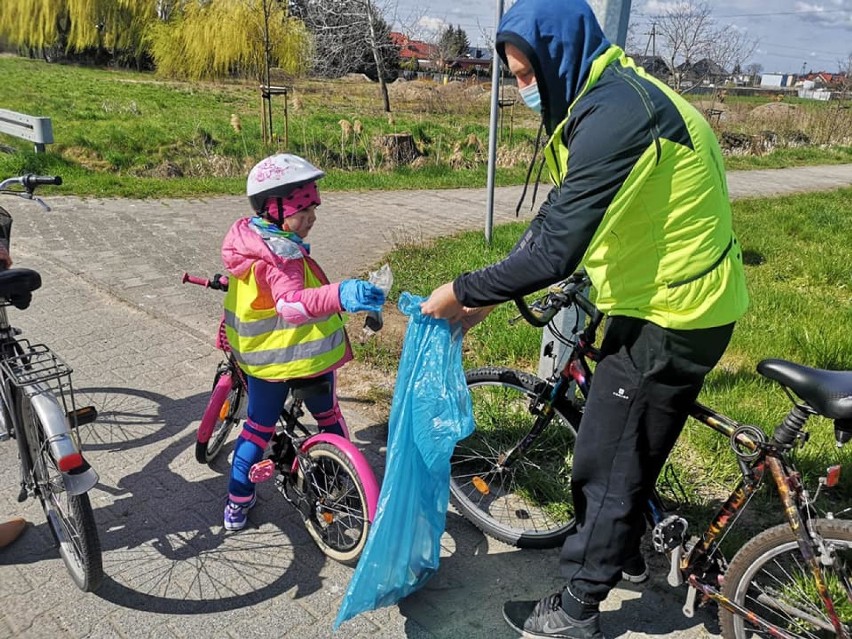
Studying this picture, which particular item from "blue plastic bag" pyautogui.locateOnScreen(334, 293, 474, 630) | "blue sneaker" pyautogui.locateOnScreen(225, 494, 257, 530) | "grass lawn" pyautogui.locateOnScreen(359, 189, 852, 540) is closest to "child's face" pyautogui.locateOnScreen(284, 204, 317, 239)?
"blue plastic bag" pyautogui.locateOnScreen(334, 293, 474, 630)

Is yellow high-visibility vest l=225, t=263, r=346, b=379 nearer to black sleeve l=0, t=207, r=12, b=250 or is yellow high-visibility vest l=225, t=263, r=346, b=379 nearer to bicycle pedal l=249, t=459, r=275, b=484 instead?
bicycle pedal l=249, t=459, r=275, b=484

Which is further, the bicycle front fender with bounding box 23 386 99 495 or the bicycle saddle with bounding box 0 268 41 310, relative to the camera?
the bicycle saddle with bounding box 0 268 41 310

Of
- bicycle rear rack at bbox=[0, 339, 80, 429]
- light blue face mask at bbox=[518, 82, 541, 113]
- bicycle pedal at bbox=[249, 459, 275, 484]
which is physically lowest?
bicycle pedal at bbox=[249, 459, 275, 484]

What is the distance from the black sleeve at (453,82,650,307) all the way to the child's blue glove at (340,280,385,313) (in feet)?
1.61

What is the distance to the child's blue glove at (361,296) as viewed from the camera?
2518 mm

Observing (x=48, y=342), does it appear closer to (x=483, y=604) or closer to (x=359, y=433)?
(x=359, y=433)

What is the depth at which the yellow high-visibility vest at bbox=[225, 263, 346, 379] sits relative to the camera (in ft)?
9.36

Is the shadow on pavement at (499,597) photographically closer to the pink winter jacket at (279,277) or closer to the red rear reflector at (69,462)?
the pink winter jacket at (279,277)

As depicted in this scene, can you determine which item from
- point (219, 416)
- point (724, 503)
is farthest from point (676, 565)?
point (219, 416)

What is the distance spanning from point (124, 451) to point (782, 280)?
617cm

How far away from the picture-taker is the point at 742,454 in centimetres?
241

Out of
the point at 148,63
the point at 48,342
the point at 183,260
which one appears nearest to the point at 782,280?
the point at 183,260

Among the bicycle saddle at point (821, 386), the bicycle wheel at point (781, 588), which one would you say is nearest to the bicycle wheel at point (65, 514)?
the bicycle wheel at point (781, 588)

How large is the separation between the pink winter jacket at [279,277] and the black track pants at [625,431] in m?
1.04
